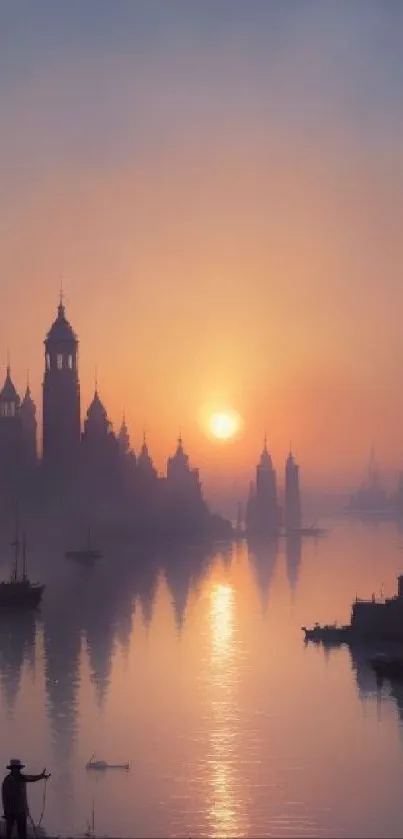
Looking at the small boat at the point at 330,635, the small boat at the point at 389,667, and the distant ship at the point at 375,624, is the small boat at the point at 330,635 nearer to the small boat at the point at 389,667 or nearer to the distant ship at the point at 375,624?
the distant ship at the point at 375,624

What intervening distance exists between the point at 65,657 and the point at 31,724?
3947 cm

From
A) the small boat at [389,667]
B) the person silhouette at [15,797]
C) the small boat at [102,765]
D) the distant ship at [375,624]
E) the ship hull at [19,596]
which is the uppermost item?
the ship hull at [19,596]

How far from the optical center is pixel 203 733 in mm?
83375

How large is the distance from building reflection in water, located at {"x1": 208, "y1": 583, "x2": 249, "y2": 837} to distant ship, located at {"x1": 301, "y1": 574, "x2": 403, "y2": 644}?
13.7 m

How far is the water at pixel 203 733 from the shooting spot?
61625mm

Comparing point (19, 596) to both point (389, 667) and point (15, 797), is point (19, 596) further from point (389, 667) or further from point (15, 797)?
point (15, 797)

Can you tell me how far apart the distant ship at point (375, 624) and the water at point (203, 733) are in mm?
3588

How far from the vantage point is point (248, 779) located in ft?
227

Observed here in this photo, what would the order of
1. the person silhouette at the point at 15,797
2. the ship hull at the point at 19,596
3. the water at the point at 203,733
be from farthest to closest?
1. the ship hull at the point at 19,596
2. the water at the point at 203,733
3. the person silhouette at the point at 15,797

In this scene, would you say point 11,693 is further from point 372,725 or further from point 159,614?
point 159,614

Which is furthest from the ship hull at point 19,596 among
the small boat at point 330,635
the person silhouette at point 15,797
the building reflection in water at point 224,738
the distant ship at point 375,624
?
the person silhouette at point 15,797

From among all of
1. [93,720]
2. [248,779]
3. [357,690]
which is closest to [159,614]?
[357,690]

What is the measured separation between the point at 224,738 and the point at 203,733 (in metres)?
2.32

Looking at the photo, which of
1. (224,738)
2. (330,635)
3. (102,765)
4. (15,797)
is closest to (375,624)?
(330,635)
